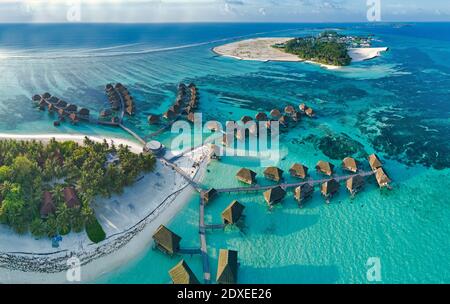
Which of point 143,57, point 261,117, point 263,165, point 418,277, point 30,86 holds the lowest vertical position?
point 418,277

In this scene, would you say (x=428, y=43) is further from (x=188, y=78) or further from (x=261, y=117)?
(x=261, y=117)

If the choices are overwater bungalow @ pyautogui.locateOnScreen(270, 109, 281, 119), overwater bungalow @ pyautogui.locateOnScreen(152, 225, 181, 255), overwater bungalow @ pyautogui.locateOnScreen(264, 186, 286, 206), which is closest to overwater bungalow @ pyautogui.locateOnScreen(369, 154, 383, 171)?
overwater bungalow @ pyautogui.locateOnScreen(264, 186, 286, 206)

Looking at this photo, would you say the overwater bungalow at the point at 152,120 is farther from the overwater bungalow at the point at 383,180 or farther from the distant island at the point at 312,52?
the distant island at the point at 312,52

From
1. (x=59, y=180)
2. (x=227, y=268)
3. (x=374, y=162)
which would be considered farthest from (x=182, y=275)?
(x=374, y=162)

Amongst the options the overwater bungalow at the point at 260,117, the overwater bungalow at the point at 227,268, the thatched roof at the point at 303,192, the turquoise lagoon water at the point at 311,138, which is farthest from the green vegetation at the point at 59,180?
the overwater bungalow at the point at 260,117
